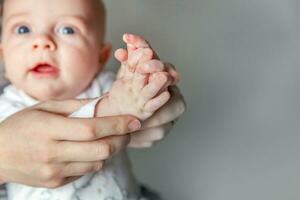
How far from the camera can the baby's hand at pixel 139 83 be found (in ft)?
2.37

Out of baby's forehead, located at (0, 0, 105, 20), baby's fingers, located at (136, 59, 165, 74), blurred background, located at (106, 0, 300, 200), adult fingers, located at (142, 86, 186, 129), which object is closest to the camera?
baby's fingers, located at (136, 59, 165, 74)

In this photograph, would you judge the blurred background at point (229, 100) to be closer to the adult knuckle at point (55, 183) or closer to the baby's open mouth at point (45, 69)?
the baby's open mouth at point (45, 69)

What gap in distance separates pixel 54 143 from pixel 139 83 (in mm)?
120

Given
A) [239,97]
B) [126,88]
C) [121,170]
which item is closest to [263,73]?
[239,97]

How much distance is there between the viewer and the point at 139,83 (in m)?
0.73

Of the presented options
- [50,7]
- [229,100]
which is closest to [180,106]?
[50,7]

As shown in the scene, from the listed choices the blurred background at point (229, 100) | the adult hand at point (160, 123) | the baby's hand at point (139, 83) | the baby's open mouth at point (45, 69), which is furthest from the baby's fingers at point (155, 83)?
the blurred background at point (229, 100)

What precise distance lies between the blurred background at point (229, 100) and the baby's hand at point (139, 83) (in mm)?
448

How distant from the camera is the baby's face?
0.91 metres

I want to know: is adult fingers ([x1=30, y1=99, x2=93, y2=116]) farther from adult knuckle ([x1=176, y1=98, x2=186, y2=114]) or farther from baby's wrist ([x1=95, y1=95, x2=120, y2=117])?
adult knuckle ([x1=176, y1=98, x2=186, y2=114])

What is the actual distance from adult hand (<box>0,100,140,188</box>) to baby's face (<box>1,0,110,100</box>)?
0.43 ft

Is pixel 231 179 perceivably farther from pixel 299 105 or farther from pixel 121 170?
pixel 121 170

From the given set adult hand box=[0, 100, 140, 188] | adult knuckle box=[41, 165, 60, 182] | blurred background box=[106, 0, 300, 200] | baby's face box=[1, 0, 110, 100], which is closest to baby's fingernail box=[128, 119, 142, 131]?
adult hand box=[0, 100, 140, 188]

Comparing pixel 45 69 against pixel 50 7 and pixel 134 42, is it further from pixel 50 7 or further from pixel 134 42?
pixel 134 42
